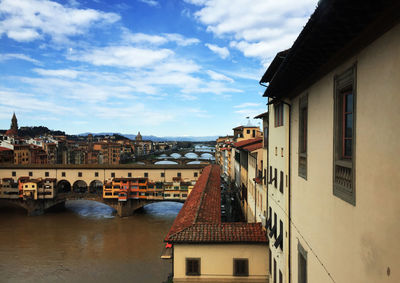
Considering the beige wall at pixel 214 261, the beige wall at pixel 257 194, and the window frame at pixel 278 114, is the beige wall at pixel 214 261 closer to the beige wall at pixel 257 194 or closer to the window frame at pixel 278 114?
the beige wall at pixel 257 194

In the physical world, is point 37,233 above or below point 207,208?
below

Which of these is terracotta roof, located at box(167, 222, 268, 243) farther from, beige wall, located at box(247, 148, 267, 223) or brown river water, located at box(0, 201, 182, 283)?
brown river water, located at box(0, 201, 182, 283)

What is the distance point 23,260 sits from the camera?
26.9 meters

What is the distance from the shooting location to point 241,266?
13188 mm

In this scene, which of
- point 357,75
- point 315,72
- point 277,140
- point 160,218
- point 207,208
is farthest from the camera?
point 160,218

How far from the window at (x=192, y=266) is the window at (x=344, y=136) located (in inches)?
392

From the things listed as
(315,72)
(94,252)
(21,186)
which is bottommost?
(94,252)

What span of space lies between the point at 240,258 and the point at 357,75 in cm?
1132

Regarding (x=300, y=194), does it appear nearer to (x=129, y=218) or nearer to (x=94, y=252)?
(x=94, y=252)

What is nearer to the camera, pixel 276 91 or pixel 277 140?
pixel 276 91

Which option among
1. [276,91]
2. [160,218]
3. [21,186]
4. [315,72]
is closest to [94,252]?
A: [160,218]

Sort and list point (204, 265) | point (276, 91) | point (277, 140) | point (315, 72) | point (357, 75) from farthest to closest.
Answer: point (204, 265), point (277, 140), point (276, 91), point (315, 72), point (357, 75)

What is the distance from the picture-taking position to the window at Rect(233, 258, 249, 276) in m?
13.1

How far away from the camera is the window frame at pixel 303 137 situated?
6268mm
